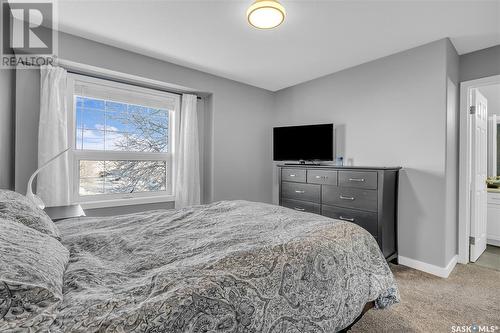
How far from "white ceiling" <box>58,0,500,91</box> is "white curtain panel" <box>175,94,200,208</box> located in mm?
648

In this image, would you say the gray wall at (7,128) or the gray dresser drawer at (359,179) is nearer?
the gray wall at (7,128)

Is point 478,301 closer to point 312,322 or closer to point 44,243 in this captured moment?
point 312,322

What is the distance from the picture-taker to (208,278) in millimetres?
902

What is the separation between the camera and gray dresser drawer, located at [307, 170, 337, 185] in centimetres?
305

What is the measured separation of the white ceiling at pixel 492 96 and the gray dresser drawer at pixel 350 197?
2.10 meters

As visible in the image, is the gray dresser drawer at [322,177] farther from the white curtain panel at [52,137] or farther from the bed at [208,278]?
the white curtain panel at [52,137]

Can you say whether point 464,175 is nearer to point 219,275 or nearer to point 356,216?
point 356,216

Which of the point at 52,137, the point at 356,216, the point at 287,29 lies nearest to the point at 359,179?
the point at 356,216

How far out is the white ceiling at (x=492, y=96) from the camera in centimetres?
338

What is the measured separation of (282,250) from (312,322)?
1.03 ft

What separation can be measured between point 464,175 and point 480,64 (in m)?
1.23

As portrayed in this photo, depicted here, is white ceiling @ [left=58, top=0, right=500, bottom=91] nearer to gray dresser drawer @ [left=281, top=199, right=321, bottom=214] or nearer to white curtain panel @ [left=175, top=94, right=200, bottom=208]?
white curtain panel @ [left=175, top=94, right=200, bottom=208]

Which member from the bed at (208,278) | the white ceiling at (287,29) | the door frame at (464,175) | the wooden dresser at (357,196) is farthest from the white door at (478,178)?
the bed at (208,278)

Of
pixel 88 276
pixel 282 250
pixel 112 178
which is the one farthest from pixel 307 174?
pixel 88 276
